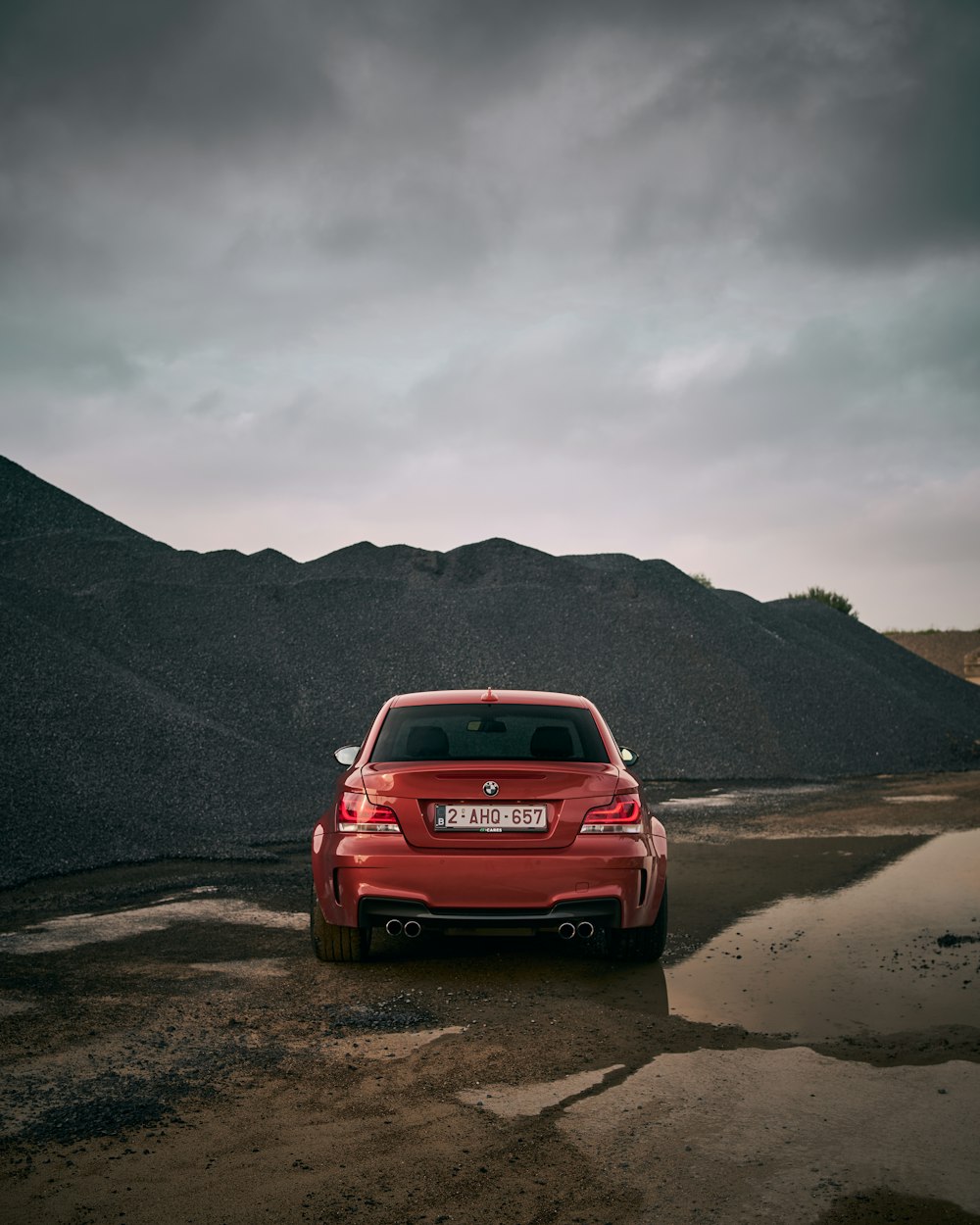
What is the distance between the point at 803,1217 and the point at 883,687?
28.3 meters

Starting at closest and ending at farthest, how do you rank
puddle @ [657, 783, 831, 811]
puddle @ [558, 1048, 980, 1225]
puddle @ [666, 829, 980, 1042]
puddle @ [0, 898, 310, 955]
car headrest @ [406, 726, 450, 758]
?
puddle @ [558, 1048, 980, 1225]
puddle @ [666, 829, 980, 1042]
car headrest @ [406, 726, 450, 758]
puddle @ [0, 898, 310, 955]
puddle @ [657, 783, 831, 811]

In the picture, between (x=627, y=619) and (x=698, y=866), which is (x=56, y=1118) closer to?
(x=698, y=866)

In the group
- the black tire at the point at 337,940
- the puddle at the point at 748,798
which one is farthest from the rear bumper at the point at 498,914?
the puddle at the point at 748,798

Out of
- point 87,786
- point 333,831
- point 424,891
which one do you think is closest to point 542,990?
point 424,891

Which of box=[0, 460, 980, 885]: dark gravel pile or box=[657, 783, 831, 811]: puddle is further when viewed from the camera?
box=[657, 783, 831, 811]: puddle

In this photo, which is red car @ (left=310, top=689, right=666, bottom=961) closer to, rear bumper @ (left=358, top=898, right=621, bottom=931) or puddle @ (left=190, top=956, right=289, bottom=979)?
rear bumper @ (left=358, top=898, right=621, bottom=931)

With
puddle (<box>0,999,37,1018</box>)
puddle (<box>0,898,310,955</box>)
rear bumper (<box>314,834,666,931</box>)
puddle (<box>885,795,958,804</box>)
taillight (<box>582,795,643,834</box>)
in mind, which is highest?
taillight (<box>582,795,643,834</box>)

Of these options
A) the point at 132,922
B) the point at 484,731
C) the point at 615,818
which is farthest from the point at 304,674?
the point at 615,818

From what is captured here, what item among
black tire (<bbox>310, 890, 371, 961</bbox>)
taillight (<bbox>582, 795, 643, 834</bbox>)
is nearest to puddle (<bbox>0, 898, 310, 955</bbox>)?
black tire (<bbox>310, 890, 371, 961</bbox>)

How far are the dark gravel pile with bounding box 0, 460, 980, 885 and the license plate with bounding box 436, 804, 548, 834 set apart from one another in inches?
217

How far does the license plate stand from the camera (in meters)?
6.11

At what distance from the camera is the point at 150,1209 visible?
135 inches

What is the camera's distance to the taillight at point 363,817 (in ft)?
20.3

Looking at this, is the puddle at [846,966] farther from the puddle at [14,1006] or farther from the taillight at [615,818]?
the puddle at [14,1006]
